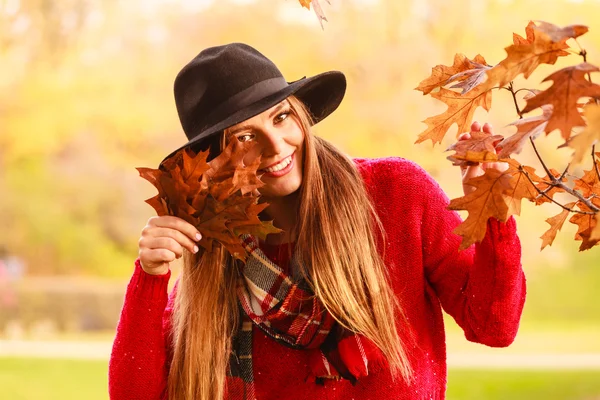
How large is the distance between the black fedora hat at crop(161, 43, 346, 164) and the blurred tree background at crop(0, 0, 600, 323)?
4870 millimetres

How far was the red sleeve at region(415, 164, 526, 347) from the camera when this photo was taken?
1548 mm

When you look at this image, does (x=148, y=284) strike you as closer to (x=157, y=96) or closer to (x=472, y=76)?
(x=472, y=76)

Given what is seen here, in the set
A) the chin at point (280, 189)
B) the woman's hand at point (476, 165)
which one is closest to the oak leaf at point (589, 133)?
the woman's hand at point (476, 165)

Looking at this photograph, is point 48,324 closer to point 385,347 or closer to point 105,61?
point 105,61

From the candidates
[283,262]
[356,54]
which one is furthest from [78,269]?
[283,262]

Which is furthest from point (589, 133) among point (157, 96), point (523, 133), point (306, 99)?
point (157, 96)

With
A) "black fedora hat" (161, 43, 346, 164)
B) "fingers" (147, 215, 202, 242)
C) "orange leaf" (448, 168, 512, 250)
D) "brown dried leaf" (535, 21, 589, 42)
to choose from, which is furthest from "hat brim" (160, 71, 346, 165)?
"brown dried leaf" (535, 21, 589, 42)

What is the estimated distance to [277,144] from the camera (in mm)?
1647

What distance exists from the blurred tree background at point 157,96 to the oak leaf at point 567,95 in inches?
224

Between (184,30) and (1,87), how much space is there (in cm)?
201

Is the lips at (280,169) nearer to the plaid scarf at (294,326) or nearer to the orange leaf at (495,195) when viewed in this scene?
the plaid scarf at (294,326)

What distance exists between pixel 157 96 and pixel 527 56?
759 cm

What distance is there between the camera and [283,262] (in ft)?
6.20

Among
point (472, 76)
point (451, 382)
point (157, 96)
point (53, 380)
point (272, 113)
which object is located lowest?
point (472, 76)
